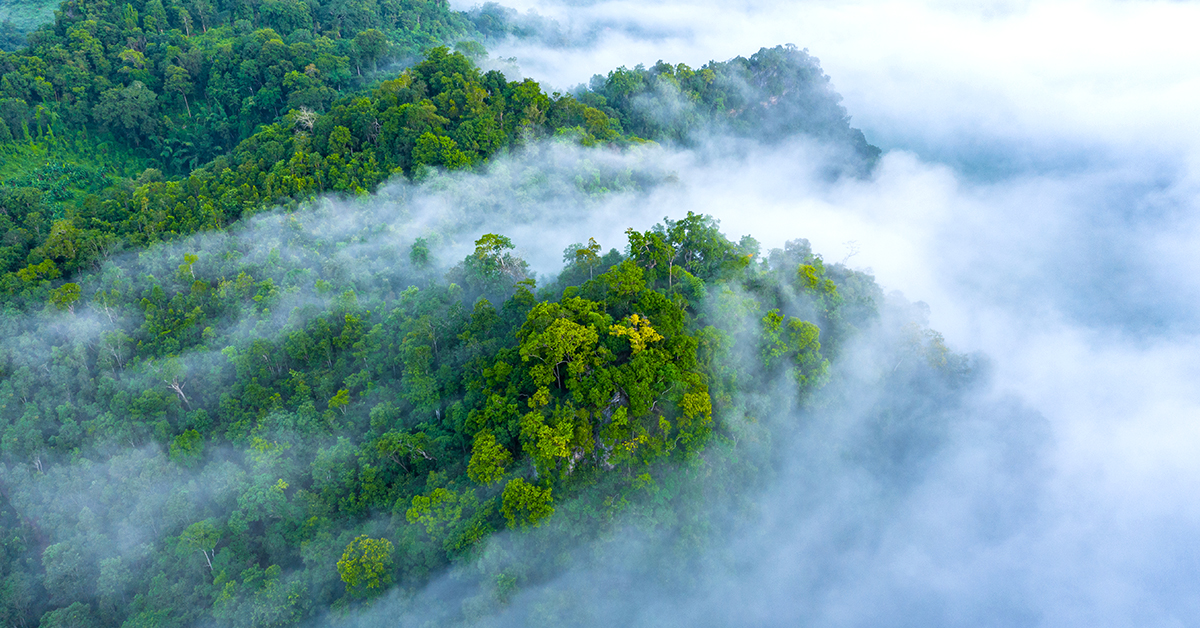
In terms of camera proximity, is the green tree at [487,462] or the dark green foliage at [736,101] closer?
the green tree at [487,462]

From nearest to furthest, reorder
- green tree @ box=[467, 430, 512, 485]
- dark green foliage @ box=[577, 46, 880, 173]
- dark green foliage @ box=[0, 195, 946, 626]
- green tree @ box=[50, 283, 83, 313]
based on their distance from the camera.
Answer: green tree @ box=[467, 430, 512, 485], dark green foliage @ box=[0, 195, 946, 626], green tree @ box=[50, 283, 83, 313], dark green foliage @ box=[577, 46, 880, 173]

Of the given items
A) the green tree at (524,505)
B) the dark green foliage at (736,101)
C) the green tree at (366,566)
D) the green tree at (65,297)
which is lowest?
the green tree at (65,297)

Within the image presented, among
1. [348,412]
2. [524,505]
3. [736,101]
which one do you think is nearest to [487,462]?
[524,505]

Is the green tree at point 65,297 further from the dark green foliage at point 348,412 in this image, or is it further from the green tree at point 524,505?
the green tree at point 524,505

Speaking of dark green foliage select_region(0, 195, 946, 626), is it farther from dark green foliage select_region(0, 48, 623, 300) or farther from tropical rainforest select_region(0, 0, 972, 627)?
dark green foliage select_region(0, 48, 623, 300)

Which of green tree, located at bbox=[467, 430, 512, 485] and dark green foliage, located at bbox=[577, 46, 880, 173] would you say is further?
dark green foliage, located at bbox=[577, 46, 880, 173]

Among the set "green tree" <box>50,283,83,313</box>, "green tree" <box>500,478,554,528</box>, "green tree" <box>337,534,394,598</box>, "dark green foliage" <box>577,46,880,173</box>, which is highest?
"dark green foliage" <box>577,46,880,173</box>

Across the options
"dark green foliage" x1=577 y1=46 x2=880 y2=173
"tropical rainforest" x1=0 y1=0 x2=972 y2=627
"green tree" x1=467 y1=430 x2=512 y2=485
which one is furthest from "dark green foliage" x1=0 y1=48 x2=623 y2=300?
"green tree" x1=467 y1=430 x2=512 y2=485

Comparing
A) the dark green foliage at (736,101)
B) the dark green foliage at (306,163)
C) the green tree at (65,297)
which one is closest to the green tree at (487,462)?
the dark green foliage at (306,163)

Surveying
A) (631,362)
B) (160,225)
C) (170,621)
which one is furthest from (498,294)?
(160,225)
